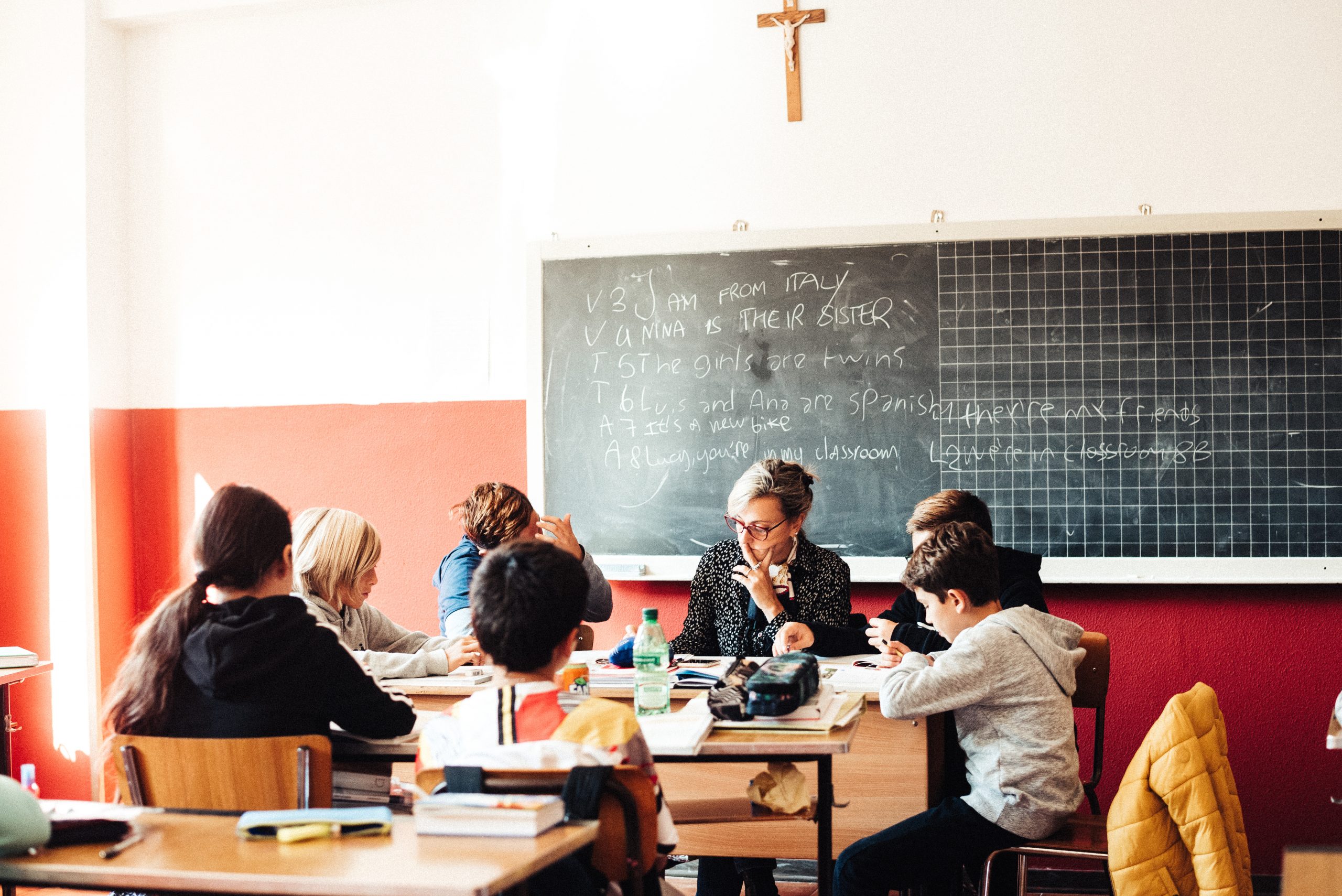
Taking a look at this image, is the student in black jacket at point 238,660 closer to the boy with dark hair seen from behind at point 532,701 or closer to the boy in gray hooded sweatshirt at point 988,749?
the boy with dark hair seen from behind at point 532,701

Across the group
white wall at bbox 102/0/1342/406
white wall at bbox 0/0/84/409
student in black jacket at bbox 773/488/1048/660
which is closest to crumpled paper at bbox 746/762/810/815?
student in black jacket at bbox 773/488/1048/660

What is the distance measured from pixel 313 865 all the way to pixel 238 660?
0.67 m

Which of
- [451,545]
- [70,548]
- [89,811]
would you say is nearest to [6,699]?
[70,548]

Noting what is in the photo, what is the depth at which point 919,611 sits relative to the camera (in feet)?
10.8

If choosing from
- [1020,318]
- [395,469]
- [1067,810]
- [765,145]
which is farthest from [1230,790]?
[395,469]

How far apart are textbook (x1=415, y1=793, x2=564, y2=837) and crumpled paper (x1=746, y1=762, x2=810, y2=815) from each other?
2.87 ft

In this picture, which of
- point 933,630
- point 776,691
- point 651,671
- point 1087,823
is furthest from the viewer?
point 933,630

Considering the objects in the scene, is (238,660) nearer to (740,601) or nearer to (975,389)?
(740,601)

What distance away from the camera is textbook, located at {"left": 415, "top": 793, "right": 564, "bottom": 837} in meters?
1.43

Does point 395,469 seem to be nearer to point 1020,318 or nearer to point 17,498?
point 17,498

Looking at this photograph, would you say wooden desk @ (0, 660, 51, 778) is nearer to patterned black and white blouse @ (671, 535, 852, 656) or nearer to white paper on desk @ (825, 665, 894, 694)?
patterned black and white blouse @ (671, 535, 852, 656)

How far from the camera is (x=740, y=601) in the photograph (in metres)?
3.32

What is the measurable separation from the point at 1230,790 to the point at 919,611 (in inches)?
45.3

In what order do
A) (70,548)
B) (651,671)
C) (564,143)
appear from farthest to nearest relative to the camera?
(70,548) < (564,143) < (651,671)
